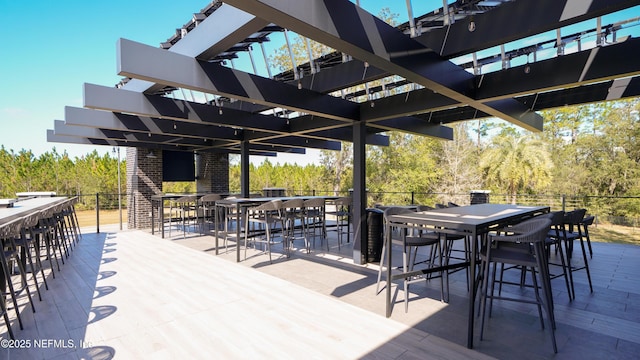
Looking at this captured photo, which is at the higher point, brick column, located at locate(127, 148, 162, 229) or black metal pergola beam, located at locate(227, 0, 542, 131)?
black metal pergola beam, located at locate(227, 0, 542, 131)

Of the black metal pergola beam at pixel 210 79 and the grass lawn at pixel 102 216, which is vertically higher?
the black metal pergola beam at pixel 210 79

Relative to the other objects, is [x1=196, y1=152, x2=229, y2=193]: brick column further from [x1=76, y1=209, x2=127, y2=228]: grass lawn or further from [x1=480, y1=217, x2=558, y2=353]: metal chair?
[x1=480, y1=217, x2=558, y2=353]: metal chair

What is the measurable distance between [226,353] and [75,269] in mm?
3718

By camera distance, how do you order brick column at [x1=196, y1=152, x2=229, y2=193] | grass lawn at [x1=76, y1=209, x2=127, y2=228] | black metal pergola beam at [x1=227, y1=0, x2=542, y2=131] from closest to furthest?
black metal pergola beam at [x1=227, y1=0, x2=542, y2=131]
brick column at [x1=196, y1=152, x2=229, y2=193]
grass lawn at [x1=76, y1=209, x2=127, y2=228]

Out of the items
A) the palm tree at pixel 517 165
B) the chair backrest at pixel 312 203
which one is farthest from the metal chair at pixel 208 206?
the palm tree at pixel 517 165

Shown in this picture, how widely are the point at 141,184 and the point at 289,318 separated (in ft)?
26.4

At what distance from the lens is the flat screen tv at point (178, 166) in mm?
9805

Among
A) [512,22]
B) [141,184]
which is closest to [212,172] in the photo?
[141,184]

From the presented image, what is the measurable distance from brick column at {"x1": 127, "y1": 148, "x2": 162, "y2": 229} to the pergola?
370cm

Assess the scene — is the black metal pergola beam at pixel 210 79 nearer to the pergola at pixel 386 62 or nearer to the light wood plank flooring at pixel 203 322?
the pergola at pixel 386 62

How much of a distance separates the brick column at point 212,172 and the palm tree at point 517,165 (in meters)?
11.3

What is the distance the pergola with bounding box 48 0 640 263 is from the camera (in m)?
2.29

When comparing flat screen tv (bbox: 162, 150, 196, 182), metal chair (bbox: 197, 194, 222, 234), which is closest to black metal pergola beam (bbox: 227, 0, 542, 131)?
metal chair (bbox: 197, 194, 222, 234)

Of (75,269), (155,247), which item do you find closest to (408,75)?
(75,269)
